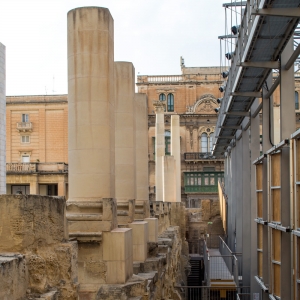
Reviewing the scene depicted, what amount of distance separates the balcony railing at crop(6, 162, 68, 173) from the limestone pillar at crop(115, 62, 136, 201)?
91.1 ft

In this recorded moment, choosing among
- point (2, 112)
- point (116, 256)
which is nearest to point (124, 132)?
point (116, 256)

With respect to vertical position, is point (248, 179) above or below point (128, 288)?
above

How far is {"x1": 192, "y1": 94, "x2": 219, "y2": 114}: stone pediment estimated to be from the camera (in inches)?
2594

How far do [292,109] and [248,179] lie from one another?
1013 cm

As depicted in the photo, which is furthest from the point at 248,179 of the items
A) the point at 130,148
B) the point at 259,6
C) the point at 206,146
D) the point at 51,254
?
the point at 206,146

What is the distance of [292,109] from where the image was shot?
1183cm

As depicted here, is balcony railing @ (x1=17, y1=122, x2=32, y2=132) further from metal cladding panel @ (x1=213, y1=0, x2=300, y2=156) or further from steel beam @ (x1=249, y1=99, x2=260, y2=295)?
metal cladding panel @ (x1=213, y1=0, x2=300, y2=156)

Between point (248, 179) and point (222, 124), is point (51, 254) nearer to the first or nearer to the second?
point (248, 179)

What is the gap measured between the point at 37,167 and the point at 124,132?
29.1m

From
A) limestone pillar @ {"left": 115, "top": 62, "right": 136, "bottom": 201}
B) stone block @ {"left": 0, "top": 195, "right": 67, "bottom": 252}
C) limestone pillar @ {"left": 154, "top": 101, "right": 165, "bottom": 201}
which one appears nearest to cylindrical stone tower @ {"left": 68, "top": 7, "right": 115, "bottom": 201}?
stone block @ {"left": 0, "top": 195, "right": 67, "bottom": 252}

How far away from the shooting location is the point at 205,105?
6638cm

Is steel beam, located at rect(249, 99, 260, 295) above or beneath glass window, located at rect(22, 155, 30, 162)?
beneath

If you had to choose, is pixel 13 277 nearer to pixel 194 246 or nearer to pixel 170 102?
pixel 194 246

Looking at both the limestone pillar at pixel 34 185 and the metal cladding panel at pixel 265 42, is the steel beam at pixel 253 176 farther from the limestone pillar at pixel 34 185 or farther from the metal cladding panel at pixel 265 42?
the limestone pillar at pixel 34 185
